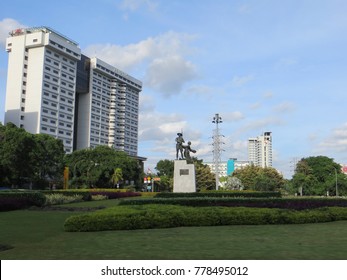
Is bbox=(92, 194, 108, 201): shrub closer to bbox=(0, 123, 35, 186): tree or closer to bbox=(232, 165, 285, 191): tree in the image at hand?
bbox=(0, 123, 35, 186): tree

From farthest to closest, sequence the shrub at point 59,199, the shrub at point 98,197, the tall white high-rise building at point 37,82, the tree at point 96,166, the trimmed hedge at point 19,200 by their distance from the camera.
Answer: the tall white high-rise building at point 37,82 → the tree at point 96,166 → the shrub at point 98,197 → the shrub at point 59,199 → the trimmed hedge at point 19,200

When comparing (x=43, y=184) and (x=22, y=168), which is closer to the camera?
(x=22, y=168)

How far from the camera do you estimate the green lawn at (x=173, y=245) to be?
6945 millimetres

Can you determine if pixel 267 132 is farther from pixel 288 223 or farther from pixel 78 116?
pixel 288 223

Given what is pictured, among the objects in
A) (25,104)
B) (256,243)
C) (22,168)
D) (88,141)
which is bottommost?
(256,243)

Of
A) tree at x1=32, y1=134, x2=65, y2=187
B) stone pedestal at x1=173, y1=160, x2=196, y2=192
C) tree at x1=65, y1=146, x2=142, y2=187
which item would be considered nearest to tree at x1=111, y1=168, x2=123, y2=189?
tree at x1=65, y1=146, x2=142, y2=187

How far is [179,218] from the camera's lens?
12.4 metres

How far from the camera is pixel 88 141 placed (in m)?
101

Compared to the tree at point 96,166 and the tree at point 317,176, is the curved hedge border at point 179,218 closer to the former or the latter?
the tree at point 96,166

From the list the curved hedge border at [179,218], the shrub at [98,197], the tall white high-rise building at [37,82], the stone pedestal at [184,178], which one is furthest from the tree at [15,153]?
the curved hedge border at [179,218]

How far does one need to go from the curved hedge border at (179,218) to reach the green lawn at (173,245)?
536 mm

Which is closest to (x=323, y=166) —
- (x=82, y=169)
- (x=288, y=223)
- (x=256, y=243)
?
(x=82, y=169)

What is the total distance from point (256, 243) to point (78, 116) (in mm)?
100464
